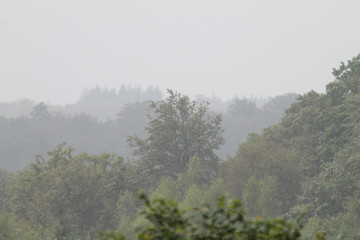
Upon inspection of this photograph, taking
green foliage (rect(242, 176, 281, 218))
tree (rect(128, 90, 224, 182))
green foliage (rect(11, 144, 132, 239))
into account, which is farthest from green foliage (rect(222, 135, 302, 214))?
green foliage (rect(11, 144, 132, 239))

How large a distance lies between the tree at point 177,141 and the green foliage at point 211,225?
44.8 m

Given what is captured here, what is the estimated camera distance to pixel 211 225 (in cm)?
687

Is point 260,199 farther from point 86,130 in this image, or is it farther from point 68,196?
point 86,130

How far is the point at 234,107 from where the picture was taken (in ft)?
522

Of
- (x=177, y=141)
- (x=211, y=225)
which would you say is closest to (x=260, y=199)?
(x=177, y=141)

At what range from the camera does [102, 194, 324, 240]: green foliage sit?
668 centimetres

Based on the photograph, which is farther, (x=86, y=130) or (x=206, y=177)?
(x=86, y=130)

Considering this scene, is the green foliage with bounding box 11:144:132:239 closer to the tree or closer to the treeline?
the tree

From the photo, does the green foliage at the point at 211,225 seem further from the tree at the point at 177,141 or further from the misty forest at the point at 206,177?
the tree at the point at 177,141

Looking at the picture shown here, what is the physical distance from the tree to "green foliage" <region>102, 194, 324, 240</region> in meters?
44.8

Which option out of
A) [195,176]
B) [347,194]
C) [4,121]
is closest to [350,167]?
[347,194]

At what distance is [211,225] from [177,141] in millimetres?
45076

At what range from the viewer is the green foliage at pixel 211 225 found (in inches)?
263

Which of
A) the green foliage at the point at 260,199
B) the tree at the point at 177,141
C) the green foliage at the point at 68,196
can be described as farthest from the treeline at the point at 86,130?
the green foliage at the point at 260,199
